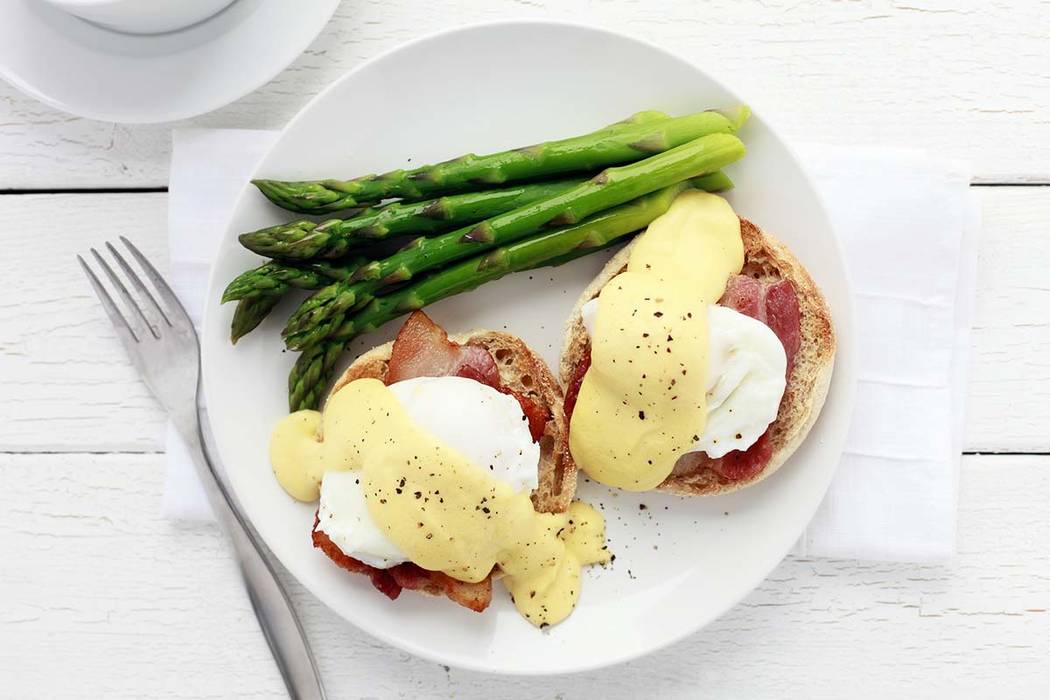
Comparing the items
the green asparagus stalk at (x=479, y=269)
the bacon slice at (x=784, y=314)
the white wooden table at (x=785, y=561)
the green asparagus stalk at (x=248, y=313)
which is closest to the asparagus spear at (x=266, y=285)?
the green asparagus stalk at (x=248, y=313)

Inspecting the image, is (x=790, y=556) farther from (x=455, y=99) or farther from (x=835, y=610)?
(x=455, y=99)

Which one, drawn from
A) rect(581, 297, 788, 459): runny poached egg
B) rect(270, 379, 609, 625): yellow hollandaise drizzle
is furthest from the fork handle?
rect(581, 297, 788, 459): runny poached egg

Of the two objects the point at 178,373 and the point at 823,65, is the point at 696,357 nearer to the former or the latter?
the point at 823,65

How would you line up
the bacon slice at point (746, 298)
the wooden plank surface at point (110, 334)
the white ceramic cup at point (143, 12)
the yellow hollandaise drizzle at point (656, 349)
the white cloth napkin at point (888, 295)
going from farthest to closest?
the wooden plank surface at point (110, 334) → the white cloth napkin at point (888, 295) → the bacon slice at point (746, 298) → the yellow hollandaise drizzle at point (656, 349) → the white ceramic cup at point (143, 12)

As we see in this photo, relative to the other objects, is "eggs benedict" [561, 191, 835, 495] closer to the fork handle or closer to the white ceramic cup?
the fork handle

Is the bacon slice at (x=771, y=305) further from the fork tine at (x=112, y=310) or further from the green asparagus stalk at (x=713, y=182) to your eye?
the fork tine at (x=112, y=310)

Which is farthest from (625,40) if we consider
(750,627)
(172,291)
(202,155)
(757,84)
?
(750,627)

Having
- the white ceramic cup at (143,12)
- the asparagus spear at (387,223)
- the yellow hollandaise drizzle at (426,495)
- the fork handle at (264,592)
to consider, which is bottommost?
the fork handle at (264,592)

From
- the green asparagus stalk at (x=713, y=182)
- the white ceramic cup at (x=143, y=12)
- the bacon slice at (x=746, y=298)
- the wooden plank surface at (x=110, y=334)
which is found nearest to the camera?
the white ceramic cup at (x=143, y=12)
